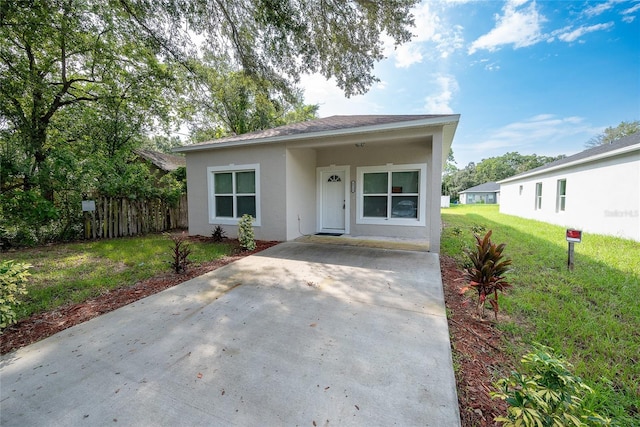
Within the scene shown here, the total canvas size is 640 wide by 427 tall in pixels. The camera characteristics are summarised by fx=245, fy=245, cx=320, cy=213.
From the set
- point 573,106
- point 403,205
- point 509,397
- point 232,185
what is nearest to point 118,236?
point 232,185

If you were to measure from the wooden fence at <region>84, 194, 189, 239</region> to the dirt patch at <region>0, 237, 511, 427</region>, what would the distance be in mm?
5874

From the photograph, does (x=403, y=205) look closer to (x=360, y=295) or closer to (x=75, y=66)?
(x=360, y=295)

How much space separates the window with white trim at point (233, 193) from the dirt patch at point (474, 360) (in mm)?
5860

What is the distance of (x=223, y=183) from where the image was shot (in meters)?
8.16

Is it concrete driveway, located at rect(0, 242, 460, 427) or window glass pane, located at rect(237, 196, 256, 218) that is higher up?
window glass pane, located at rect(237, 196, 256, 218)

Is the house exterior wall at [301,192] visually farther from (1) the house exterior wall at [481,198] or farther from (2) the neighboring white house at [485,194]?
(1) the house exterior wall at [481,198]

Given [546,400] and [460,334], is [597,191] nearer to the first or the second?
[460,334]

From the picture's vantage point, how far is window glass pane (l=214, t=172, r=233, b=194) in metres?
8.04

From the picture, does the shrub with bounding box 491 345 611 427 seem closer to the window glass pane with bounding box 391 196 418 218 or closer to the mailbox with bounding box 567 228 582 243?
the mailbox with bounding box 567 228 582 243

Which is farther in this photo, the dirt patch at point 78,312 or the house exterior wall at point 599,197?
the house exterior wall at point 599,197

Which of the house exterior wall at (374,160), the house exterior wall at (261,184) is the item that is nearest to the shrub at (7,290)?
the house exterior wall at (261,184)

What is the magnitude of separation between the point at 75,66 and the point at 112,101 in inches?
66.0

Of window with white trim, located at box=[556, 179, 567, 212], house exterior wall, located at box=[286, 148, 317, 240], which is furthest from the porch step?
window with white trim, located at box=[556, 179, 567, 212]

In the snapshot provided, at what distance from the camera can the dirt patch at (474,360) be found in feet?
5.85
